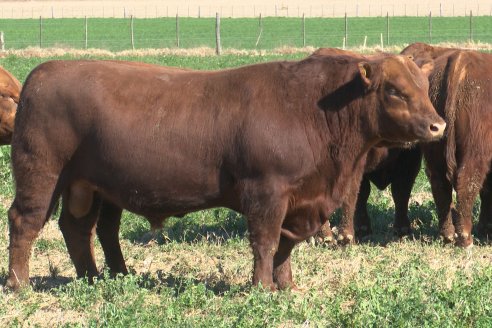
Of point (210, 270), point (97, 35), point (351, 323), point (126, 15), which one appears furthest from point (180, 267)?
point (126, 15)

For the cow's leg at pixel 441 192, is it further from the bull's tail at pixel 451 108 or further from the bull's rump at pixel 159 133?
the bull's rump at pixel 159 133

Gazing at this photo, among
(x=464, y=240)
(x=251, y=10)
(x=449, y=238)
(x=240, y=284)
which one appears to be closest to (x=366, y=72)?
(x=240, y=284)

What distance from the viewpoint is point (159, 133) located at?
768 cm

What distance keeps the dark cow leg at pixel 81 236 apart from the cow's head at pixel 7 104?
266cm

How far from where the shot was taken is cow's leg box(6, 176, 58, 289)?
25.9ft

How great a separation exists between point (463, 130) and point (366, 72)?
2.48 m

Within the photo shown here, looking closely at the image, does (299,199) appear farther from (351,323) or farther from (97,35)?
(97,35)

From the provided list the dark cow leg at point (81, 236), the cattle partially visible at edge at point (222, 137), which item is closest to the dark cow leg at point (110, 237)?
the dark cow leg at point (81, 236)

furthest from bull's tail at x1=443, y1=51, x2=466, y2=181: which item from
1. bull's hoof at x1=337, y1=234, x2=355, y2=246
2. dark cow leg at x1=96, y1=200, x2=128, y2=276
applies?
dark cow leg at x1=96, y1=200, x2=128, y2=276

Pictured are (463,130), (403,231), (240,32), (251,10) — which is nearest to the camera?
(463,130)

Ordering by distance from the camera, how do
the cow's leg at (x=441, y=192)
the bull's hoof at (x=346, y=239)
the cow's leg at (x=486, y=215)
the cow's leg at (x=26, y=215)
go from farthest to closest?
the cow's leg at (x=486, y=215)
the bull's hoof at (x=346, y=239)
the cow's leg at (x=441, y=192)
the cow's leg at (x=26, y=215)

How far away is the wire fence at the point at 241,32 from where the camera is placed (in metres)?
51.4

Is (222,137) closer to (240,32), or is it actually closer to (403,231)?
(403,231)

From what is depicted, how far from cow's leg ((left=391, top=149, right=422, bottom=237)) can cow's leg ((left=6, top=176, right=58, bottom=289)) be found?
423 centimetres
